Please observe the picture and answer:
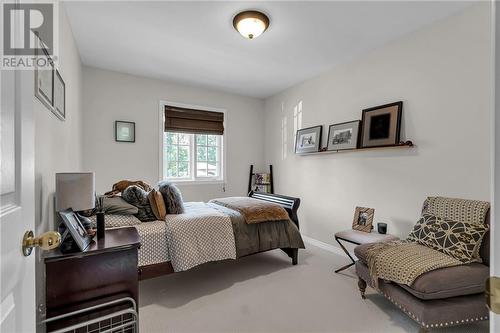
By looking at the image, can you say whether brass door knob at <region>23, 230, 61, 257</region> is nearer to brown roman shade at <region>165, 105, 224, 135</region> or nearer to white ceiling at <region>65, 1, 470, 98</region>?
white ceiling at <region>65, 1, 470, 98</region>

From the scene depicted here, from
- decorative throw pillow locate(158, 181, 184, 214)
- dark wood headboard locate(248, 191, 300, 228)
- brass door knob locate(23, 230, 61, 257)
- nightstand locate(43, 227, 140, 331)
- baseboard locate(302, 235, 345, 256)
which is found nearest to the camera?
brass door knob locate(23, 230, 61, 257)

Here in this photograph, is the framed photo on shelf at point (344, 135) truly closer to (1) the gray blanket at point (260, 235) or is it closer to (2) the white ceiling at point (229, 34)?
(2) the white ceiling at point (229, 34)

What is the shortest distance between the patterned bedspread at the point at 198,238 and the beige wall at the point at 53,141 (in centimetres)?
93

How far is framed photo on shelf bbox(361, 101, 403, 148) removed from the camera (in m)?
2.76

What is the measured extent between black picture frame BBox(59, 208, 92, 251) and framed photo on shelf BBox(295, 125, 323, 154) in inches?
122

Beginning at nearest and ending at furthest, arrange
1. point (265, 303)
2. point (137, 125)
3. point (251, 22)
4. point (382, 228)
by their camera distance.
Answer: point (265, 303), point (251, 22), point (382, 228), point (137, 125)

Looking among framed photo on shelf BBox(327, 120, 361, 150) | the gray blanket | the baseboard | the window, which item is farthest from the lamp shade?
the baseboard

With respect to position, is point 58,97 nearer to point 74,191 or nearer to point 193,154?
point 74,191

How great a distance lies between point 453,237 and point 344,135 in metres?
1.77

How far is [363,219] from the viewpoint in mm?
2916

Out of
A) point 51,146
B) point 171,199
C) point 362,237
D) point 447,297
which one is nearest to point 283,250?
point 362,237

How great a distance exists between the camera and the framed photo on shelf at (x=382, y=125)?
276 cm

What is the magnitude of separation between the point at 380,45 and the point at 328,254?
2.77 metres

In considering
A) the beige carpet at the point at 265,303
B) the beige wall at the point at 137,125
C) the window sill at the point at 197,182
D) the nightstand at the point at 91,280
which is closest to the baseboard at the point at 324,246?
the beige carpet at the point at 265,303
